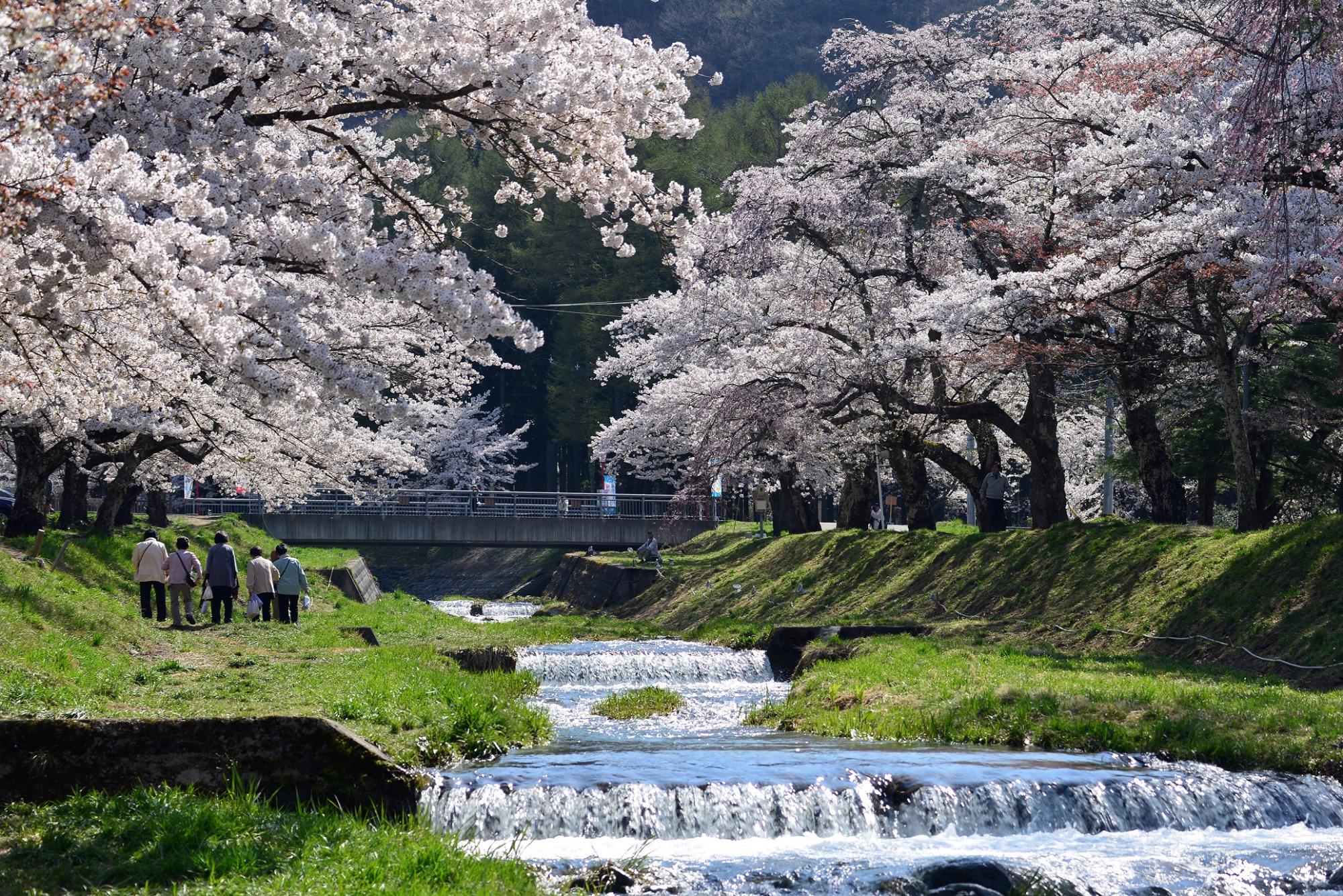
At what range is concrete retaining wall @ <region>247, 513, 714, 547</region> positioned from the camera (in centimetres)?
5578

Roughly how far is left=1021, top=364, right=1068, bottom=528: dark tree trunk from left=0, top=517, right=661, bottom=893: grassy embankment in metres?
12.0

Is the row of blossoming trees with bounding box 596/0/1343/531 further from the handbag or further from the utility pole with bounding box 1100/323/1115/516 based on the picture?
the handbag

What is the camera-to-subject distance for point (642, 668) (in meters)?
22.1

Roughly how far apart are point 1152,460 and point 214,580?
1764cm

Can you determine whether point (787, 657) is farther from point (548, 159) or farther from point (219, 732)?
point (219, 732)

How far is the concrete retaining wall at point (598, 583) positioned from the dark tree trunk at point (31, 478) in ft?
62.8

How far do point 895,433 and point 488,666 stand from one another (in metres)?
13.0

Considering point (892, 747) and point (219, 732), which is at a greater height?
point (219, 732)

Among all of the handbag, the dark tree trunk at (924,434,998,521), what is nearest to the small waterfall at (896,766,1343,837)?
the handbag

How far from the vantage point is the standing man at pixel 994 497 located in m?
29.2

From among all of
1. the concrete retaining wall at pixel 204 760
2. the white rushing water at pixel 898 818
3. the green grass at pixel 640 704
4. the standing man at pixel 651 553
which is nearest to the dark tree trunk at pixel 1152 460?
the green grass at pixel 640 704

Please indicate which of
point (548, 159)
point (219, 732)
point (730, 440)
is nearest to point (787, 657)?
point (730, 440)

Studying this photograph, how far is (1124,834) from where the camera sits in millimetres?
11141

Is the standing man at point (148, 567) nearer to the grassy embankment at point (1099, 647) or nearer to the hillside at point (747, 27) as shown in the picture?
the grassy embankment at point (1099, 647)
